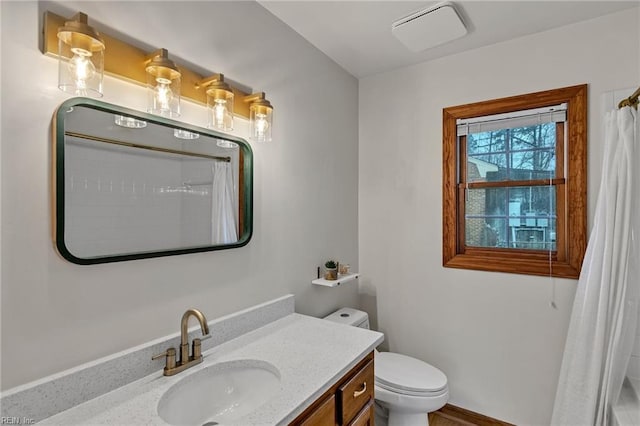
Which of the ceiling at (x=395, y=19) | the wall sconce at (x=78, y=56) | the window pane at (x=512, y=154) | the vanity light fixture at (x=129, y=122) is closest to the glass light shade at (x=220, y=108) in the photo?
the vanity light fixture at (x=129, y=122)

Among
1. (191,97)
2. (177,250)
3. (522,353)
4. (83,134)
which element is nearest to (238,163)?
(191,97)

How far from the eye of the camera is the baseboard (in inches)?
82.3

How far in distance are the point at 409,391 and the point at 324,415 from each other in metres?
0.84

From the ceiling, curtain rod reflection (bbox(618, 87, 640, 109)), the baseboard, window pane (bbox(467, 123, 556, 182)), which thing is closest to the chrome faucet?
the ceiling

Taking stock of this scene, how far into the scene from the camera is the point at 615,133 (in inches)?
64.4

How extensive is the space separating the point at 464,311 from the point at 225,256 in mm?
1646

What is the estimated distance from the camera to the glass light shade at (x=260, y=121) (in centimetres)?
155

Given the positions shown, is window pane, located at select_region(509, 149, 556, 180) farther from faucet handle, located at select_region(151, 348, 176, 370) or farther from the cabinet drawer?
faucet handle, located at select_region(151, 348, 176, 370)

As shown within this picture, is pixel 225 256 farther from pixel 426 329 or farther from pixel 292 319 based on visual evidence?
pixel 426 329

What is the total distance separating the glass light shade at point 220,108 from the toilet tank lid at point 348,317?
4.44 feet

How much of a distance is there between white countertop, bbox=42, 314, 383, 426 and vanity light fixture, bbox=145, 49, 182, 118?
953 millimetres

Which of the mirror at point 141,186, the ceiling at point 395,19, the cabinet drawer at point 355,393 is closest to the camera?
the mirror at point 141,186

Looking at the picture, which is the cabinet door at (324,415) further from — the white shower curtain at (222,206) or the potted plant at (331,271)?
the potted plant at (331,271)

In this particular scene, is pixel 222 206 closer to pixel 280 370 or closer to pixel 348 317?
pixel 280 370
